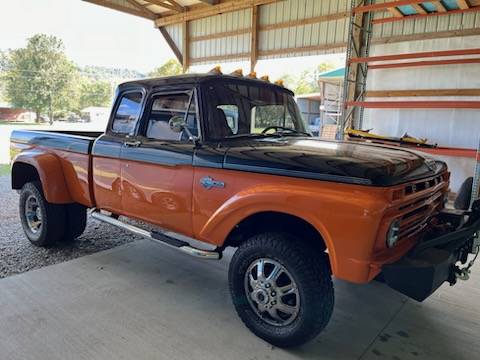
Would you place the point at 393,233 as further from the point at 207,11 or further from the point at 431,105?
the point at 207,11

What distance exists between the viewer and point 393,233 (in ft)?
6.96

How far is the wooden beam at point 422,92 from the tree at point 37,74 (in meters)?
38.0

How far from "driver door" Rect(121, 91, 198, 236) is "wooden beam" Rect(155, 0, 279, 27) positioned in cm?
898

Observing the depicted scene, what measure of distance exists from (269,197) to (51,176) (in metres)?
2.63

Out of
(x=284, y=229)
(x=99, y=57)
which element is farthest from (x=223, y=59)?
(x=99, y=57)

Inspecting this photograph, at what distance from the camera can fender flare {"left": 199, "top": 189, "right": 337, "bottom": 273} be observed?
216 cm

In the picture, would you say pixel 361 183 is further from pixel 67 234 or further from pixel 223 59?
pixel 223 59

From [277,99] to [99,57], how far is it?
61.4 metres

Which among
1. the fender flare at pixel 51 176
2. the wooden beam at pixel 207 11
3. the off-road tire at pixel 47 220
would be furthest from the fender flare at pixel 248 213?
the wooden beam at pixel 207 11

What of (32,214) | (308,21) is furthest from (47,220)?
(308,21)

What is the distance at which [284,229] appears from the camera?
2.55m

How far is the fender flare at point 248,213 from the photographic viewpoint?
85.1 inches

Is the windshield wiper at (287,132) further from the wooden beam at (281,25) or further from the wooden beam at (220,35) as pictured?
the wooden beam at (220,35)

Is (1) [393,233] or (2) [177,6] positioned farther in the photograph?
(2) [177,6]
